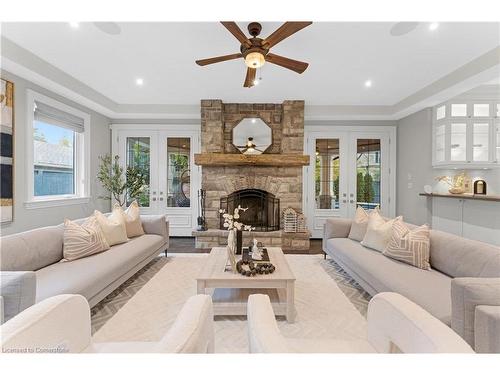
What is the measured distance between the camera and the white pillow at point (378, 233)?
8.66ft

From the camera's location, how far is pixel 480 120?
374 cm

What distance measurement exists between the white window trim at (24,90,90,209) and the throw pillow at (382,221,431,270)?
4329mm

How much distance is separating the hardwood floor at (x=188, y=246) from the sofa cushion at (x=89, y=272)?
1308mm

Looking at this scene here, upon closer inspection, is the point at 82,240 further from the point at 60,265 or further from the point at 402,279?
the point at 402,279

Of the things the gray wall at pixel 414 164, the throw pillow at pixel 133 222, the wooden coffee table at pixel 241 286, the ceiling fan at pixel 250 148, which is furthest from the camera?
the ceiling fan at pixel 250 148

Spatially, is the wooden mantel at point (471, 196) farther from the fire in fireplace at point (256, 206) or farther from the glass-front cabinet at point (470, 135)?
the fire in fireplace at point (256, 206)

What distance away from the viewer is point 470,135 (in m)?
3.76

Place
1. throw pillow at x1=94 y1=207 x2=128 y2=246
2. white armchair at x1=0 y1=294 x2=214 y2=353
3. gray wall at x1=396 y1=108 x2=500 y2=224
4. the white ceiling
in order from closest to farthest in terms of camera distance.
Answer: white armchair at x1=0 y1=294 x2=214 y2=353
the white ceiling
throw pillow at x1=94 y1=207 x2=128 y2=246
gray wall at x1=396 y1=108 x2=500 y2=224

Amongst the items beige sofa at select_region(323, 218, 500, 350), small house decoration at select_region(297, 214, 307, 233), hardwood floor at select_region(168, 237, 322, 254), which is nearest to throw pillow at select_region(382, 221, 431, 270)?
beige sofa at select_region(323, 218, 500, 350)

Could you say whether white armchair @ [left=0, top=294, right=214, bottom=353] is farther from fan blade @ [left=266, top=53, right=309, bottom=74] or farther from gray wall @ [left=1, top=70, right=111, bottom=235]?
gray wall @ [left=1, top=70, right=111, bottom=235]

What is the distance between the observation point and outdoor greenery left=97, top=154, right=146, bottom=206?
466 centimetres

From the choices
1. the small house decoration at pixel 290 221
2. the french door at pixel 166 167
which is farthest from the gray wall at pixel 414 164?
the french door at pixel 166 167
